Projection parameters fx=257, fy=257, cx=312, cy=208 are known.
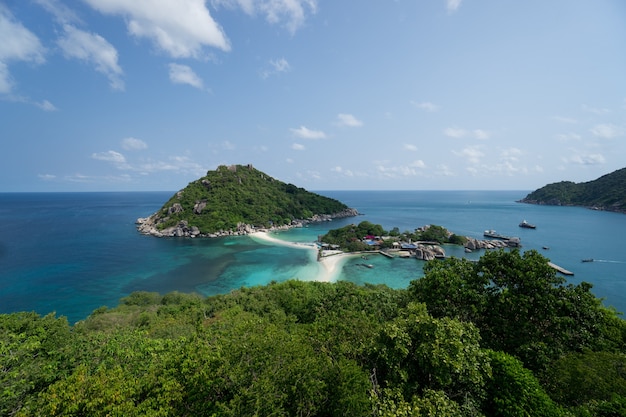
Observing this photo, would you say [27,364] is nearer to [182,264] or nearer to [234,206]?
[182,264]

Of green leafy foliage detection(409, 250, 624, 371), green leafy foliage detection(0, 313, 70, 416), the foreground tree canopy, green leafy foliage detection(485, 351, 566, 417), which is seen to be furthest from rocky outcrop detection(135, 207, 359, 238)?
green leafy foliage detection(485, 351, 566, 417)

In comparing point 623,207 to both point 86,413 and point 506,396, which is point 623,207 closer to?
point 506,396

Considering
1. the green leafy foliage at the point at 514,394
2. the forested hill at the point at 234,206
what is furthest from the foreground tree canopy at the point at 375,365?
the forested hill at the point at 234,206

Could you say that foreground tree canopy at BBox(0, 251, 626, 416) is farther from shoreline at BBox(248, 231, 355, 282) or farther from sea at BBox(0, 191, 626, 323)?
shoreline at BBox(248, 231, 355, 282)

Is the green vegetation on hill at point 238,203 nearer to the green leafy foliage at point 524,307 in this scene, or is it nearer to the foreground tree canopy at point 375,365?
the foreground tree canopy at point 375,365

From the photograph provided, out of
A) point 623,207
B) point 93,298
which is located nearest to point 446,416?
point 93,298

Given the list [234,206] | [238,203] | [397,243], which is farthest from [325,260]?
[238,203]
